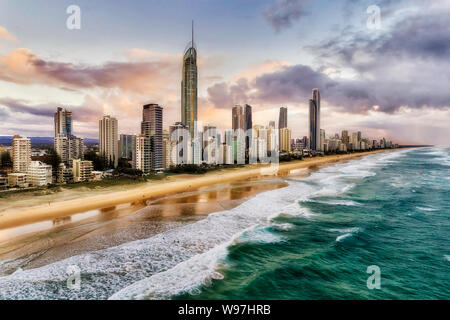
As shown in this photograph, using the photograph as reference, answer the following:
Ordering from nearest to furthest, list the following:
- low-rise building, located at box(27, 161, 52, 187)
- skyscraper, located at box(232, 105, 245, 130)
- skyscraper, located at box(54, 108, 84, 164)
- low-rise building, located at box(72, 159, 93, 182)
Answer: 1. low-rise building, located at box(27, 161, 52, 187)
2. low-rise building, located at box(72, 159, 93, 182)
3. skyscraper, located at box(54, 108, 84, 164)
4. skyscraper, located at box(232, 105, 245, 130)

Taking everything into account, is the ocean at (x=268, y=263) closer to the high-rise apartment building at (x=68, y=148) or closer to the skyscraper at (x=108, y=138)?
the high-rise apartment building at (x=68, y=148)

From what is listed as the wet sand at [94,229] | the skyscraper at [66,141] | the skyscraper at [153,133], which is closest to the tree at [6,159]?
the skyscraper at [66,141]

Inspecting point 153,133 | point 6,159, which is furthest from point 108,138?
point 6,159

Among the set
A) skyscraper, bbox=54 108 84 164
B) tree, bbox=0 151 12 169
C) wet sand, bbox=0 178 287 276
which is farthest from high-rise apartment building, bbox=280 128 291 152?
wet sand, bbox=0 178 287 276

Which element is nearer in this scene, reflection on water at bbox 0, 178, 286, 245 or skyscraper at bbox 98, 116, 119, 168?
reflection on water at bbox 0, 178, 286, 245

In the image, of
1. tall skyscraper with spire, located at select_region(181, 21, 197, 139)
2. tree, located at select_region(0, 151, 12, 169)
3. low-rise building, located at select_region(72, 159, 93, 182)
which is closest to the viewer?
low-rise building, located at select_region(72, 159, 93, 182)

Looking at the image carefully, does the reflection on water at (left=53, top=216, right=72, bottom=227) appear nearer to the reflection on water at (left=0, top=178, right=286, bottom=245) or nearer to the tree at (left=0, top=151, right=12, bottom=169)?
the reflection on water at (left=0, top=178, right=286, bottom=245)
